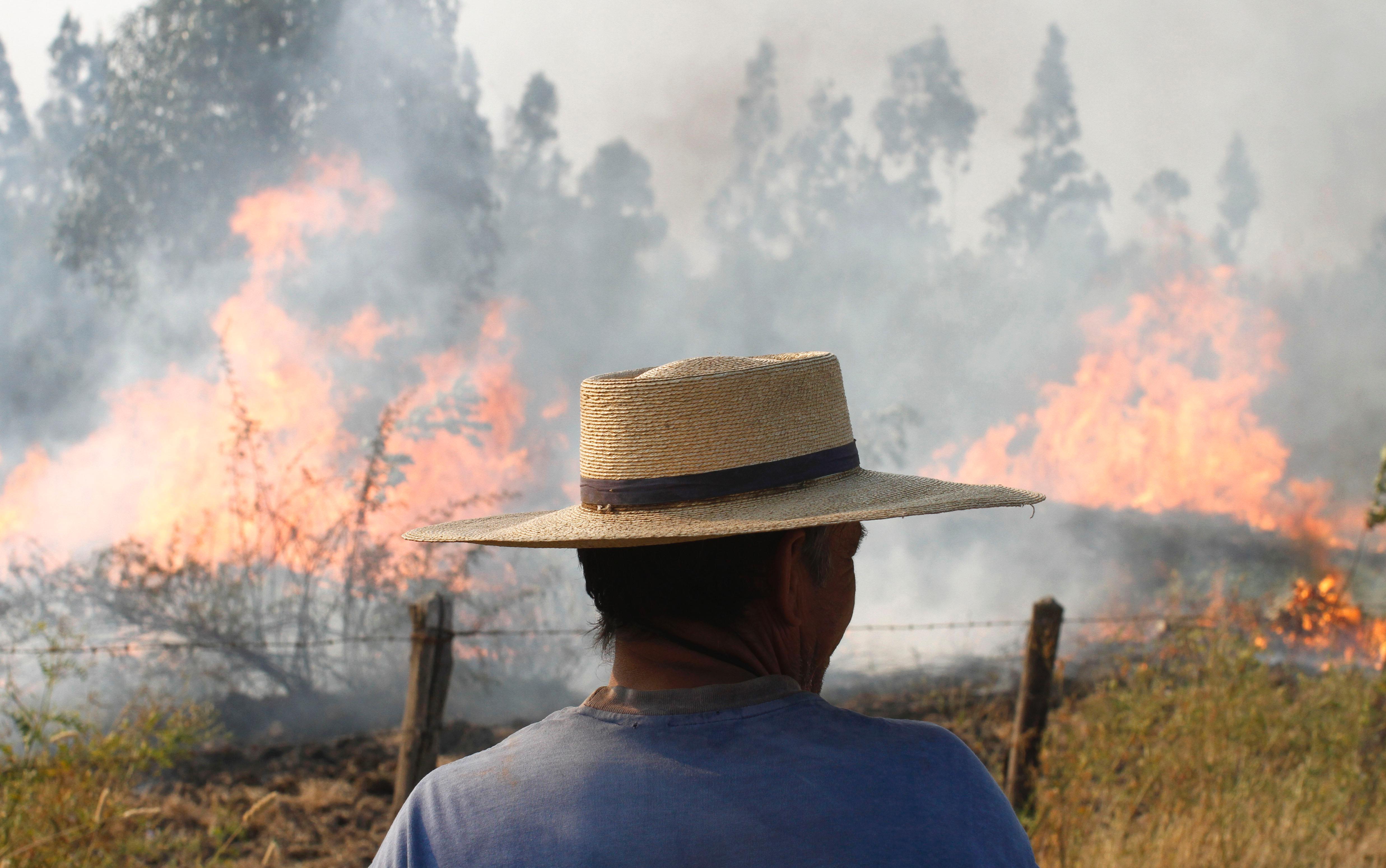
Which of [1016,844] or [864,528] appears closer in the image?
[1016,844]

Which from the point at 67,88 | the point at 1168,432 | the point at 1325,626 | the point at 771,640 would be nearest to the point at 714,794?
the point at 771,640

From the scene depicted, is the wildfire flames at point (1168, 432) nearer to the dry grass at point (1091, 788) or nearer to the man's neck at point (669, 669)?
the dry grass at point (1091, 788)

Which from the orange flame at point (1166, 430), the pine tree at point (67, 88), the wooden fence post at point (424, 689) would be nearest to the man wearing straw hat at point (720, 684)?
the wooden fence post at point (424, 689)

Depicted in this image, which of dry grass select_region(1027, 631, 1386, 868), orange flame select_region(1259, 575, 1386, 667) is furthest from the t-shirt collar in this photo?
orange flame select_region(1259, 575, 1386, 667)

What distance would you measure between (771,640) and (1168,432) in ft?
56.6

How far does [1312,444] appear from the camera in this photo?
666 inches

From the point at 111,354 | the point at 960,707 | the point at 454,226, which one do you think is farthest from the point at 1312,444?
the point at 111,354

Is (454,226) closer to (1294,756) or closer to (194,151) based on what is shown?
(194,151)

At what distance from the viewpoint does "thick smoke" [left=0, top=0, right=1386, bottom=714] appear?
13.1 m

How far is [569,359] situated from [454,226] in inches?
106

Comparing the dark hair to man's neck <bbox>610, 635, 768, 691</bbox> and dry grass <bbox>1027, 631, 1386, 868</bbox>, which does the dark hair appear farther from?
dry grass <bbox>1027, 631, 1386, 868</bbox>

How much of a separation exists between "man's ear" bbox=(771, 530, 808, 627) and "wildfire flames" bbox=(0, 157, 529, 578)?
8370 millimetres

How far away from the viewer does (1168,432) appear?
16531mm

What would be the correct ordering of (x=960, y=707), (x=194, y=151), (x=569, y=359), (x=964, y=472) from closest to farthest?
(x=960, y=707)
(x=194, y=151)
(x=569, y=359)
(x=964, y=472)
